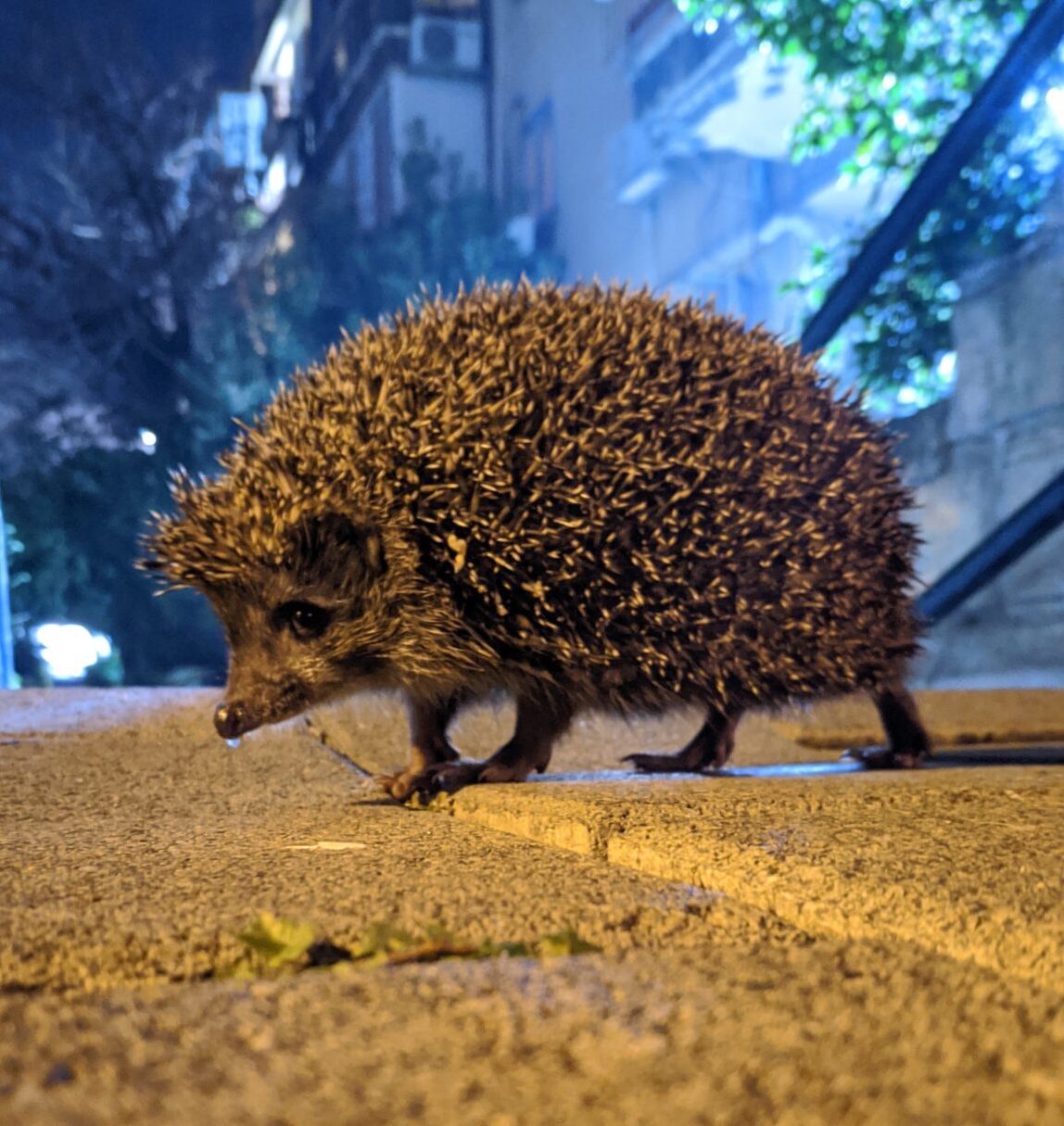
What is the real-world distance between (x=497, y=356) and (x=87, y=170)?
8894 mm

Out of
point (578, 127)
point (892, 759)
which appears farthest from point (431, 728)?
point (578, 127)

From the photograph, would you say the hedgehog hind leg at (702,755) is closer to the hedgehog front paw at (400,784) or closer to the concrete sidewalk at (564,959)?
the concrete sidewalk at (564,959)

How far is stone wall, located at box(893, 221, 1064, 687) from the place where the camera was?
6.08m

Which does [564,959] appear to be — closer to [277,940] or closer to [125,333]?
[277,940]

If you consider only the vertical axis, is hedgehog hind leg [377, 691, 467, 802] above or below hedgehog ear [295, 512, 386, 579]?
below

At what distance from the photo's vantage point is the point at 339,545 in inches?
107

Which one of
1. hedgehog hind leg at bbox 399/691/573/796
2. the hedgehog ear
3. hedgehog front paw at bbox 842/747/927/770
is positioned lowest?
hedgehog front paw at bbox 842/747/927/770

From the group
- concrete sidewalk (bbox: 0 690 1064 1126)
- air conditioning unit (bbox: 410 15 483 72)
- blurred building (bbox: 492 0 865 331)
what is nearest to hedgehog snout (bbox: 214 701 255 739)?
concrete sidewalk (bbox: 0 690 1064 1126)

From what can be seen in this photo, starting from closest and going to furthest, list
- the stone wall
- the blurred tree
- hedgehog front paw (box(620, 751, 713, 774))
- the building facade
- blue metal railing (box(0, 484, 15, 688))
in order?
hedgehog front paw (box(620, 751, 713, 774))
the stone wall
blue metal railing (box(0, 484, 15, 688))
the blurred tree
the building facade

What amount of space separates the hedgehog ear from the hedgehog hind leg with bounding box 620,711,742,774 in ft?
3.25

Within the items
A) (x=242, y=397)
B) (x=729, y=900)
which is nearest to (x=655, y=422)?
(x=729, y=900)

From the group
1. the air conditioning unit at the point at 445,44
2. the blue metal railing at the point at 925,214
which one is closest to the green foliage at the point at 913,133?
the blue metal railing at the point at 925,214

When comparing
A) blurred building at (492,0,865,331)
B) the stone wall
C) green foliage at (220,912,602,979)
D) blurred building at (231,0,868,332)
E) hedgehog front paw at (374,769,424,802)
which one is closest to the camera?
green foliage at (220,912,602,979)

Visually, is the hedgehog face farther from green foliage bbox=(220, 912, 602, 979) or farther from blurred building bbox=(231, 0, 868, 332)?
blurred building bbox=(231, 0, 868, 332)
